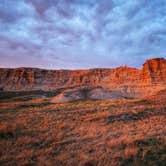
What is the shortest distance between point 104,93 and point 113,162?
105ft

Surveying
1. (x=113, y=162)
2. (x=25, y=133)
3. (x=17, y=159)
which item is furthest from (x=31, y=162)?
(x=25, y=133)

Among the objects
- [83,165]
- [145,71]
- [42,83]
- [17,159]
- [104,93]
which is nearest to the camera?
[83,165]

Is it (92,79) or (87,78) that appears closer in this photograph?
(92,79)

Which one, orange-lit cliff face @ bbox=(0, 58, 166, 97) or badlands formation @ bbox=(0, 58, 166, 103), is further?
orange-lit cliff face @ bbox=(0, 58, 166, 97)

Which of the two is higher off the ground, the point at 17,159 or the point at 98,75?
the point at 98,75

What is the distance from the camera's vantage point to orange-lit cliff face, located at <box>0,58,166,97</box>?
64.6 m

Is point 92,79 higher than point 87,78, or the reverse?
point 87,78

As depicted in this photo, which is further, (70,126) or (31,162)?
(70,126)

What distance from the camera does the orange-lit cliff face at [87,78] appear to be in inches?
2544

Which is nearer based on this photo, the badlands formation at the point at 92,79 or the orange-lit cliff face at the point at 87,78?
the badlands formation at the point at 92,79

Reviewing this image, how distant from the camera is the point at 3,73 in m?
87.8

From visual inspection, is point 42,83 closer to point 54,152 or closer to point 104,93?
point 104,93

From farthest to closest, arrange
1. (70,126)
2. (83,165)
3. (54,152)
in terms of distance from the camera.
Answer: (70,126) < (54,152) < (83,165)

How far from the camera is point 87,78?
85.2m
